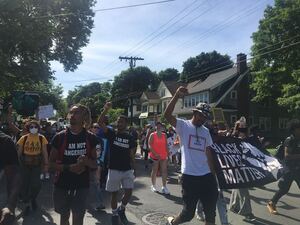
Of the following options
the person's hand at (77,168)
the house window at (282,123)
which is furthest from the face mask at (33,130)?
the house window at (282,123)

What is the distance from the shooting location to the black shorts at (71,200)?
5262 mm

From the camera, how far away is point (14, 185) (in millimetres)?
3629

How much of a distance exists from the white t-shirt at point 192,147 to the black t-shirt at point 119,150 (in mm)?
1702

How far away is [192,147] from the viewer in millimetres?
6008

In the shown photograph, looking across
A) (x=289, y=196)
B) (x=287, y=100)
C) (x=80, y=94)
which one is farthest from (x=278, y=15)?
(x=80, y=94)

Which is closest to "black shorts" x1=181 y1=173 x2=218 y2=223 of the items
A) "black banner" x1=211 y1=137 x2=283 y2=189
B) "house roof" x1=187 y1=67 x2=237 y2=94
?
"black banner" x1=211 y1=137 x2=283 y2=189

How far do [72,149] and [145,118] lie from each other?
69.3m

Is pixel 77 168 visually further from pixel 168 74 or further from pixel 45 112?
pixel 168 74

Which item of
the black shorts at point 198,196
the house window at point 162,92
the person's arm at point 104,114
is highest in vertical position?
the house window at point 162,92

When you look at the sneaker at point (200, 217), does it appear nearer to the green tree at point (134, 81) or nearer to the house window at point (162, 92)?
the house window at point (162, 92)

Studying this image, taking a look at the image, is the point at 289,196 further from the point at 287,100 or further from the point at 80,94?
the point at 80,94

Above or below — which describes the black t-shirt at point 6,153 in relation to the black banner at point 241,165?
above

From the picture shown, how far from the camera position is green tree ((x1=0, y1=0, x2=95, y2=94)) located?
74.9 feet

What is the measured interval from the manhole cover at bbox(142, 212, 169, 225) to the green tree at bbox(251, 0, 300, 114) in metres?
28.0
